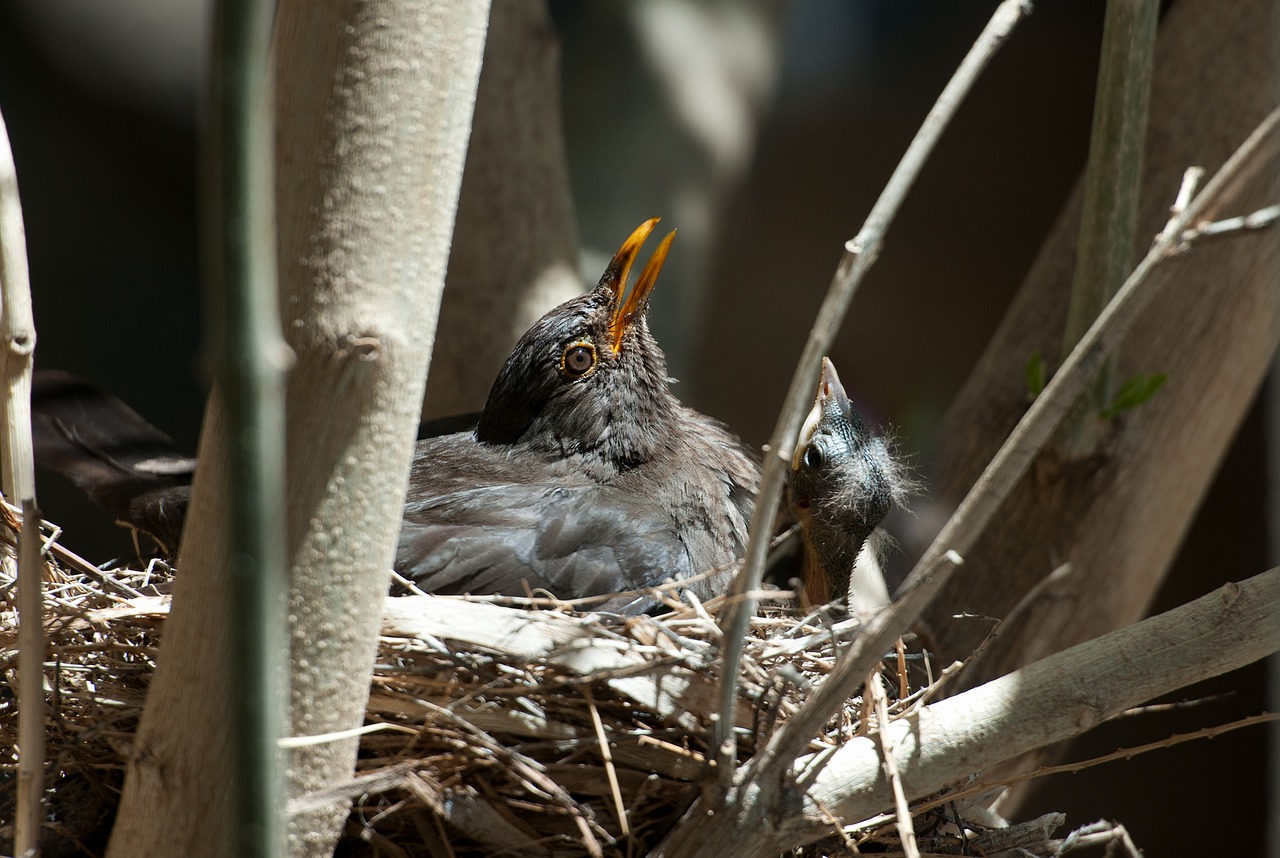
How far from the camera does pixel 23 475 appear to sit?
4.67 feet

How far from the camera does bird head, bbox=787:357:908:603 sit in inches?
80.0

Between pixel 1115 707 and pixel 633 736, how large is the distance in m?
0.53

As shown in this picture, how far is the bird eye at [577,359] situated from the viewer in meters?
2.17

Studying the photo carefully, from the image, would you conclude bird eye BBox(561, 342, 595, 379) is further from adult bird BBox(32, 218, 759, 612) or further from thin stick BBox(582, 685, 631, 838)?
thin stick BBox(582, 685, 631, 838)

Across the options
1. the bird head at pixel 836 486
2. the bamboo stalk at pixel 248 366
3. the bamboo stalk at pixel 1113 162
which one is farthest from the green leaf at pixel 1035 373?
the bamboo stalk at pixel 248 366

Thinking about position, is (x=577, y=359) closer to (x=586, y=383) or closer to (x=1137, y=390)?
(x=586, y=383)

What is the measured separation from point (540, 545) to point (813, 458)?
533 millimetres

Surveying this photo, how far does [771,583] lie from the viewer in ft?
7.54

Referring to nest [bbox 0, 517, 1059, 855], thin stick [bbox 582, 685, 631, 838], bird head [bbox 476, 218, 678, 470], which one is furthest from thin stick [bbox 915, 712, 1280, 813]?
Answer: bird head [bbox 476, 218, 678, 470]

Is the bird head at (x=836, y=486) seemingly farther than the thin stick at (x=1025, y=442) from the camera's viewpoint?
Yes

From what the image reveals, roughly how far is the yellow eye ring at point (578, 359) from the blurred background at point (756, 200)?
29.2 inches

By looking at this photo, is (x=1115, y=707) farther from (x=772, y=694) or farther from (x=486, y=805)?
(x=486, y=805)

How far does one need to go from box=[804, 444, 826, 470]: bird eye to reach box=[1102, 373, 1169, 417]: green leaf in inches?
19.9

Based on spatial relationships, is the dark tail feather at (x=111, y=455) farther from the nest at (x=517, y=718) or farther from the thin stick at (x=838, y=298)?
the thin stick at (x=838, y=298)
